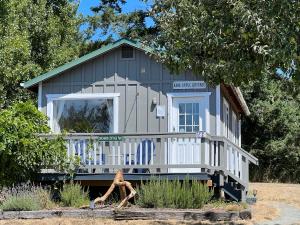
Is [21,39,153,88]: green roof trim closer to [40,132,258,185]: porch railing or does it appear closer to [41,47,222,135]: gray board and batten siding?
[41,47,222,135]: gray board and batten siding

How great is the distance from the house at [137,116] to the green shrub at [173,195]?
104 centimetres

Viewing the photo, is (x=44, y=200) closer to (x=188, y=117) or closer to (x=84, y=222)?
(x=84, y=222)

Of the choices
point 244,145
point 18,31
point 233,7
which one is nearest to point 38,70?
point 18,31

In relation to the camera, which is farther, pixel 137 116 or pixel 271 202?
pixel 137 116

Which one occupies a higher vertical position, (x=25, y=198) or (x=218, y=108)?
(x=218, y=108)

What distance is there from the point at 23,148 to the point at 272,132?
19.3 m

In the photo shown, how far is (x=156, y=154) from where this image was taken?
50.9ft

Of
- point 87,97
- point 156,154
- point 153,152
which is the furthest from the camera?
point 87,97

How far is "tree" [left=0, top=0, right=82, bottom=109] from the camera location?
2362 cm

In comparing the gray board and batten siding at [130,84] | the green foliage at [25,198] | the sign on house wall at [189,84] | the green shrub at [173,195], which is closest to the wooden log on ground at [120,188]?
the green shrub at [173,195]

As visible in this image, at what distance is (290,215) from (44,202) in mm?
5789

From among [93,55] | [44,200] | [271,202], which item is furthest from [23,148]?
[271,202]

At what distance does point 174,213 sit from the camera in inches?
484

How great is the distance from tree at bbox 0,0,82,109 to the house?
18.0 ft
